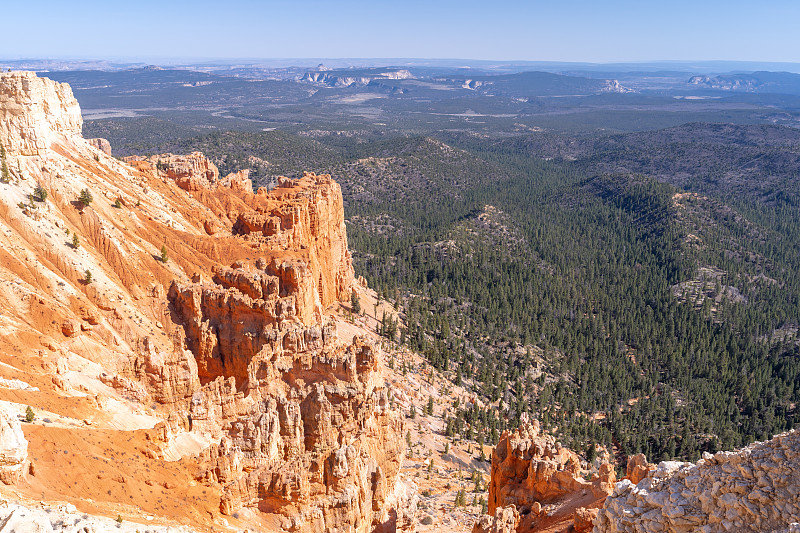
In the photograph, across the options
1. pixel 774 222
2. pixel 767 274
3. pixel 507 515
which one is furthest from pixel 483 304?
pixel 774 222

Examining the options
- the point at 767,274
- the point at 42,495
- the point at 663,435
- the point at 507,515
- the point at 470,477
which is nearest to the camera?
the point at 42,495

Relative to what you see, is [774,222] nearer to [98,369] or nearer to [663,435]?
[663,435]

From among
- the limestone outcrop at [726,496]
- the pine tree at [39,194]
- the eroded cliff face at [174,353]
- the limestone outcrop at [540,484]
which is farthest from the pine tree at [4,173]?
the limestone outcrop at [726,496]

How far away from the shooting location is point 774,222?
560 feet

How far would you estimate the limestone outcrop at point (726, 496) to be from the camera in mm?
14430

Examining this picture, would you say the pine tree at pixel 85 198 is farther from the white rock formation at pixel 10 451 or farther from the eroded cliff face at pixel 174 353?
the white rock formation at pixel 10 451

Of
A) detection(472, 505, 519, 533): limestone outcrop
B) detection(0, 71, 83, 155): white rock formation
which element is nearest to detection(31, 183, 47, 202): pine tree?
detection(0, 71, 83, 155): white rock formation

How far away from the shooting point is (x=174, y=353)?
141 feet

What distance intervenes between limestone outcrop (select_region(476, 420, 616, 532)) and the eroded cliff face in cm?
657

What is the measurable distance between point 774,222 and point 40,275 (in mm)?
186623

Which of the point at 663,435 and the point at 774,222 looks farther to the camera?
the point at 774,222

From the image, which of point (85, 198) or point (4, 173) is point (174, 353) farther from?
point (4, 173)

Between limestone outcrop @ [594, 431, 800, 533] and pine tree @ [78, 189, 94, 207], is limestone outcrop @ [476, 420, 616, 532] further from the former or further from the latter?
pine tree @ [78, 189, 94, 207]

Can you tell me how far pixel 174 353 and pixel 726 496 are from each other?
3772 cm
